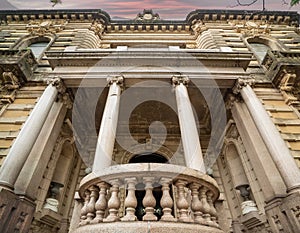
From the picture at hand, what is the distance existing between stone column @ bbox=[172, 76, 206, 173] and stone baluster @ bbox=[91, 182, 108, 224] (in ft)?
10.3

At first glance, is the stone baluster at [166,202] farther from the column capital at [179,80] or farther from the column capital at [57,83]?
the column capital at [57,83]

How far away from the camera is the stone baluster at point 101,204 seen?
3.78m

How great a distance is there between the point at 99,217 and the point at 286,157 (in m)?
6.29

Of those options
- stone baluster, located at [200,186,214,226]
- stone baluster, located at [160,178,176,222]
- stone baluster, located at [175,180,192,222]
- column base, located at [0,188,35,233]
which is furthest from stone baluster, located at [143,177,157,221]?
column base, located at [0,188,35,233]

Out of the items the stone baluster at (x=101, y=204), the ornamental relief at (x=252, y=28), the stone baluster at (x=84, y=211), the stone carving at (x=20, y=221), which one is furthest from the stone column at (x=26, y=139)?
the ornamental relief at (x=252, y=28)

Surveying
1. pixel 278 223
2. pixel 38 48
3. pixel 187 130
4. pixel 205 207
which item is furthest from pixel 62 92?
pixel 278 223

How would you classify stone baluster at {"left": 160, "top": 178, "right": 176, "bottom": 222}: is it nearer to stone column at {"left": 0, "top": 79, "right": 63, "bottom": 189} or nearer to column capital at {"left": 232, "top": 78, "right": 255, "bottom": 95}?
stone column at {"left": 0, "top": 79, "right": 63, "bottom": 189}

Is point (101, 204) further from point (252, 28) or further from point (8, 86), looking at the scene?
point (252, 28)

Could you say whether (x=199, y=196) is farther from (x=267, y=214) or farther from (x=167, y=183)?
(x=267, y=214)

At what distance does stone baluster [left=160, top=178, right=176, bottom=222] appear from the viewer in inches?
143

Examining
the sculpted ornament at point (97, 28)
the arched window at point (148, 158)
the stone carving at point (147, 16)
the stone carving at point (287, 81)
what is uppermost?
the stone carving at point (147, 16)

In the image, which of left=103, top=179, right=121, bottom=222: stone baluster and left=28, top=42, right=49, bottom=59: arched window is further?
left=28, top=42, right=49, bottom=59: arched window

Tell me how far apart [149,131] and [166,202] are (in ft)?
31.2

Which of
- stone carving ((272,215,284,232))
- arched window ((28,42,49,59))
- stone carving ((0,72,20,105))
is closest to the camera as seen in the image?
stone carving ((272,215,284,232))
